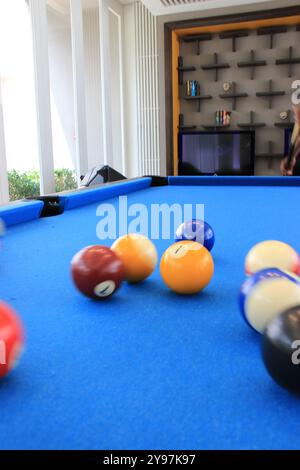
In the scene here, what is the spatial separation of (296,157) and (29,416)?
19.4 feet

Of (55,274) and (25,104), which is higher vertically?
(25,104)

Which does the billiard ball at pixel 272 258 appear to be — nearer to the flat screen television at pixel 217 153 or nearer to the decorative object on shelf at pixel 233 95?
the flat screen television at pixel 217 153

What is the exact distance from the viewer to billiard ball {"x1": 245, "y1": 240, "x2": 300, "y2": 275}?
96 centimetres

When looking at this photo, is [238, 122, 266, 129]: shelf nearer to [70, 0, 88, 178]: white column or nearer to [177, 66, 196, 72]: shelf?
[177, 66, 196, 72]: shelf

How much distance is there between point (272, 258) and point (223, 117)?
5.61 meters

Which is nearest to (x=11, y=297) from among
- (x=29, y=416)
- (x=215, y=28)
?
(x=29, y=416)

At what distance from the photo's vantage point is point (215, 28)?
19.5 feet

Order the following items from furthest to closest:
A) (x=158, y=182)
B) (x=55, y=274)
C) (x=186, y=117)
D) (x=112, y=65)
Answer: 1. (x=112, y=65)
2. (x=186, y=117)
3. (x=158, y=182)
4. (x=55, y=274)

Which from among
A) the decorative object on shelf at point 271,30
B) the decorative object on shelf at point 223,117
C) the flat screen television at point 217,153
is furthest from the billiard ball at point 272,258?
the decorative object on shelf at point 271,30

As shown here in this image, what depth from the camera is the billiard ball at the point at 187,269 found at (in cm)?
95

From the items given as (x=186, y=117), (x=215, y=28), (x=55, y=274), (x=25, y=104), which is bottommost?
(x=55, y=274)

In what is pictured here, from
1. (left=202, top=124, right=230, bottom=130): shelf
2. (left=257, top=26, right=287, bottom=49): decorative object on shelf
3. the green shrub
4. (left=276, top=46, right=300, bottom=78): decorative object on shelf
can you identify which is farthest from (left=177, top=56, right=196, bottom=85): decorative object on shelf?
the green shrub

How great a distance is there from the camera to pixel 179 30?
6020mm
